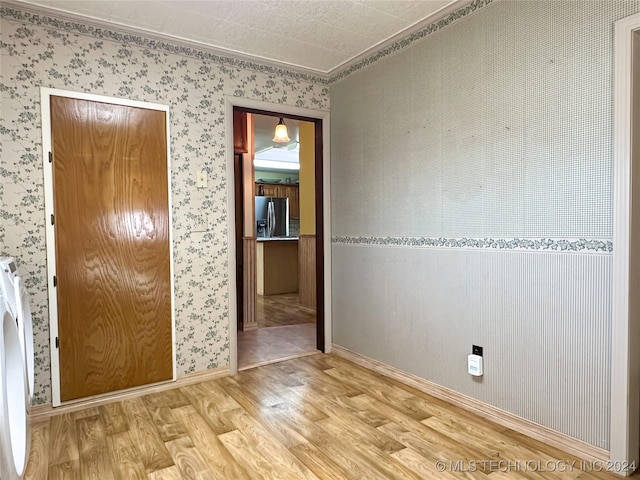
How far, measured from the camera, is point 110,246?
2598mm

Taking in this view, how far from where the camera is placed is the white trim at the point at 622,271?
5.62ft

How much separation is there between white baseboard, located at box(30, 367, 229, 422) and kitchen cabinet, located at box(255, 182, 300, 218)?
6260 mm

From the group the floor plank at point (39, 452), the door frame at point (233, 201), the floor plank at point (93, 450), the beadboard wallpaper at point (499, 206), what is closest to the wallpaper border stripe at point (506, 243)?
the beadboard wallpaper at point (499, 206)

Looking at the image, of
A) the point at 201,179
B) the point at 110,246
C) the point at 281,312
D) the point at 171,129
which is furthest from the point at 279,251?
the point at 110,246

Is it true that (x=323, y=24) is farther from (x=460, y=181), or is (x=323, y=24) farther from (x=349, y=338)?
(x=349, y=338)

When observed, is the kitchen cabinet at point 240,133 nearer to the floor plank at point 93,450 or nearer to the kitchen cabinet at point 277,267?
the kitchen cabinet at point 277,267

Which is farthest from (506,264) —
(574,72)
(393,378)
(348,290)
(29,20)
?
(29,20)

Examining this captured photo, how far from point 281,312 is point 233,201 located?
264 centimetres

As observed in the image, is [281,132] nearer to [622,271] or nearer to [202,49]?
[202,49]

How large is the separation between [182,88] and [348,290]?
6.56ft

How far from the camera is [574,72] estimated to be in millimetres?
1898

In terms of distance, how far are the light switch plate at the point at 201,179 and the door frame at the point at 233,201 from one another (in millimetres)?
177

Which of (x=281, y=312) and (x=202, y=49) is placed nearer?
(x=202, y=49)

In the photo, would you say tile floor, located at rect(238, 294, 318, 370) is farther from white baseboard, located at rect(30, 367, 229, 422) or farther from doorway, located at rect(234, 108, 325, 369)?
white baseboard, located at rect(30, 367, 229, 422)
